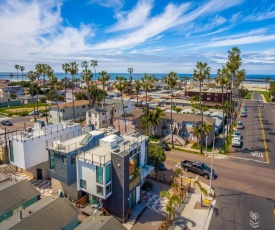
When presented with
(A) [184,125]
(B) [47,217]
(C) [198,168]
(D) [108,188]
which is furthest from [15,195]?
(A) [184,125]

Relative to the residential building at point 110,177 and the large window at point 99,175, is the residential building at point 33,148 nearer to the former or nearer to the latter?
the residential building at point 110,177

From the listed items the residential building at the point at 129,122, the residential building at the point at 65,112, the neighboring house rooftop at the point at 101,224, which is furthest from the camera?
the residential building at the point at 65,112

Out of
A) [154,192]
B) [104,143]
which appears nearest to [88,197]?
[104,143]

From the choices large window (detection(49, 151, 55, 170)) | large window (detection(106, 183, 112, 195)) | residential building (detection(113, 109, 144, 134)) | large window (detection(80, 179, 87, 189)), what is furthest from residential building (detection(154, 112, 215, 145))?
large window (detection(49, 151, 55, 170))

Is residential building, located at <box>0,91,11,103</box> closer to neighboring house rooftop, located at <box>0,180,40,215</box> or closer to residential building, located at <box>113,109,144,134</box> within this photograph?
residential building, located at <box>113,109,144,134</box>

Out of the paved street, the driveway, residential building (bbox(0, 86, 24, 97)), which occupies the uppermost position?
residential building (bbox(0, 86, 24, 97))

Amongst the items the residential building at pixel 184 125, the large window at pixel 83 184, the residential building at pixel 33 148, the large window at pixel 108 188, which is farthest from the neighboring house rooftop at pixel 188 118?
the large window at pixel 83 184
